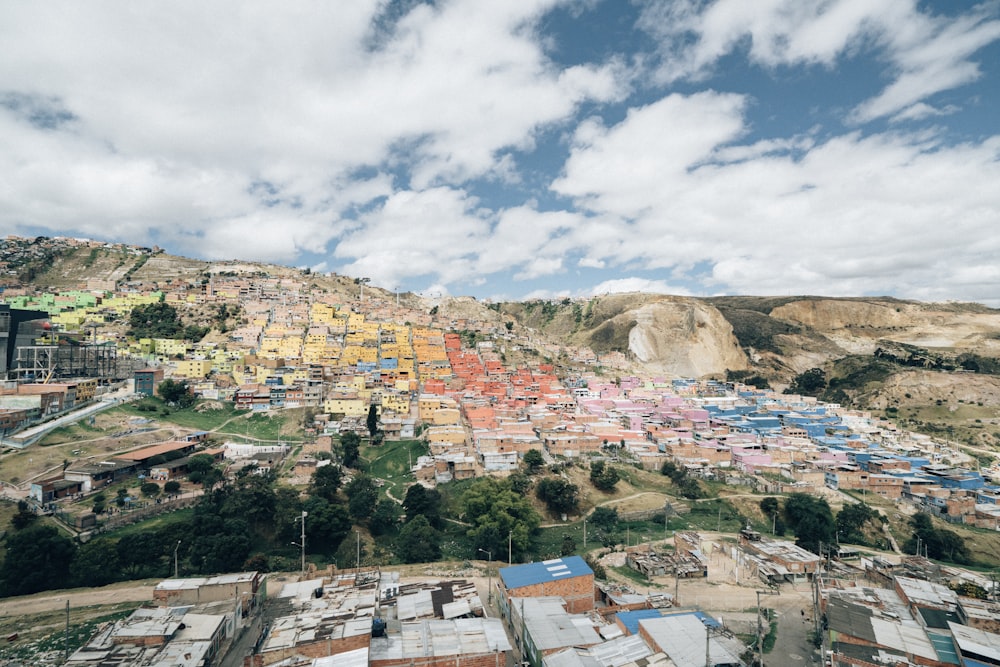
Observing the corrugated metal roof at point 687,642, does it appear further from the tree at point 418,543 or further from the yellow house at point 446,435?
the yellow house at point 446,435

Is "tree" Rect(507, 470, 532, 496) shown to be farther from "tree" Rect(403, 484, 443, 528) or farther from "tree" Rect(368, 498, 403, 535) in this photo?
"tree" Rect(368, 498, 403, 535)

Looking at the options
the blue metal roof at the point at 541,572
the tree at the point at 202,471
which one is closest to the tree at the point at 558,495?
the blue metal roof at the point at 541,572

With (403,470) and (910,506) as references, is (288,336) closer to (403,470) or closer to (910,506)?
(403,470)

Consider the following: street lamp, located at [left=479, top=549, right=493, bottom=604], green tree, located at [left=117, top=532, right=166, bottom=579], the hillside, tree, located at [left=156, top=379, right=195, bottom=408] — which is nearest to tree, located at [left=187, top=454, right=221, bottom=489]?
green tree, located at [left=117, top=532, right=166, bottom=579]

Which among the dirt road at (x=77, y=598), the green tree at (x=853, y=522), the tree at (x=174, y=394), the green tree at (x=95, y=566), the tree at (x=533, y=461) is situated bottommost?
the green tree at (x=853, y=522)

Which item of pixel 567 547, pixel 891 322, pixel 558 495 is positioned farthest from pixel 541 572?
pixel 891 322

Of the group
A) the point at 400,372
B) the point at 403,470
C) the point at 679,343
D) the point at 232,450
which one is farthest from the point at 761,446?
the point at 679,343
